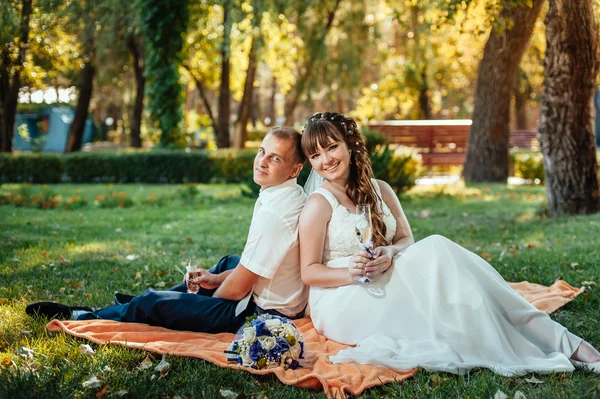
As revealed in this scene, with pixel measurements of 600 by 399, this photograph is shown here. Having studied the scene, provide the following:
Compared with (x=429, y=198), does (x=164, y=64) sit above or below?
above

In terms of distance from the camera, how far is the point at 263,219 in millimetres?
4207

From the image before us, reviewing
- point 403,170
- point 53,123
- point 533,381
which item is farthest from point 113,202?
point 53,123

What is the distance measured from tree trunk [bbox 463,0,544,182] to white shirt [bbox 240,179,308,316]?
10.9 metres

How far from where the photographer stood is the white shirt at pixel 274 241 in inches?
166

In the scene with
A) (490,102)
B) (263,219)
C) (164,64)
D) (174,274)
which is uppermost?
(164,64)

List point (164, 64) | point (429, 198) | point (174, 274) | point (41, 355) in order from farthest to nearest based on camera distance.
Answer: point (164, 64) < point (429, 198) < point (174, 274) < point (41, 355)

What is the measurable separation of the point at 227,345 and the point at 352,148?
4.75ft

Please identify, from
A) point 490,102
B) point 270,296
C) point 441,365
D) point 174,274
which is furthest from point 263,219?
point 490,102

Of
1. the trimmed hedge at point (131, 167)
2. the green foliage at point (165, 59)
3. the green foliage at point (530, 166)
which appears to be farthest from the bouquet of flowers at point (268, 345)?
the green foliage at point (165, 59)

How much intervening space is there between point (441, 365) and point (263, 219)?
135 cm

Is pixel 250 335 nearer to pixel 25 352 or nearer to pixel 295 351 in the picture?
pixel 295 351

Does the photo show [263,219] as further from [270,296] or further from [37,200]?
[37,200]

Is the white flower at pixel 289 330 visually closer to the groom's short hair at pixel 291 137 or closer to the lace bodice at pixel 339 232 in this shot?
the lace bodice at pixel 339 232

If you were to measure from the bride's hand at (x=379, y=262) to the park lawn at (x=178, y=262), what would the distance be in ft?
2.05
